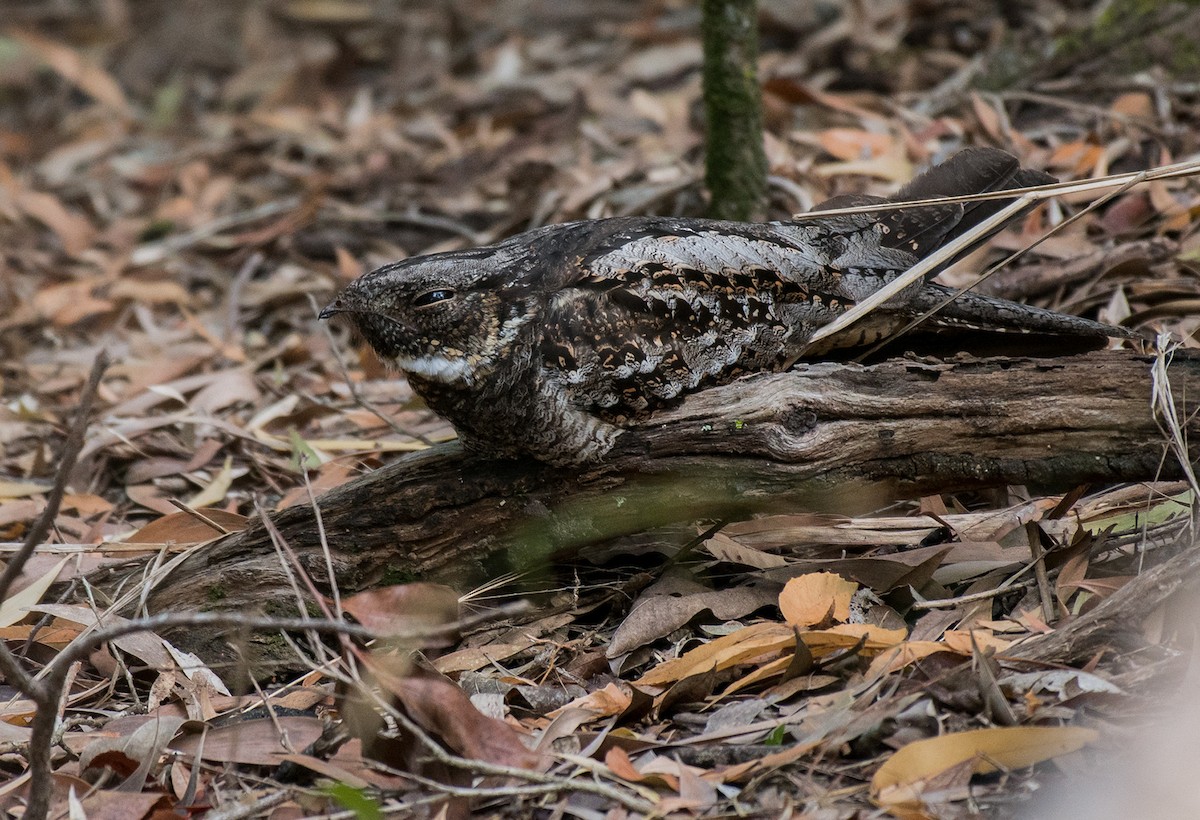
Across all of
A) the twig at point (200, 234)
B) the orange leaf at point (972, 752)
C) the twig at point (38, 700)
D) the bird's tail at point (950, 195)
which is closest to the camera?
the twig at point (38, 700)

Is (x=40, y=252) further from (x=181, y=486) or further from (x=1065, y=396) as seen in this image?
(x=1065, y=396)

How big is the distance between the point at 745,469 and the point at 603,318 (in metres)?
0.59

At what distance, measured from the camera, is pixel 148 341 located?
564cm

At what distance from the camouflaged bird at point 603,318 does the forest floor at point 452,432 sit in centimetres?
47

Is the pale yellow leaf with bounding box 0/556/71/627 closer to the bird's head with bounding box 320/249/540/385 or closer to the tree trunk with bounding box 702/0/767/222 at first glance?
the bird's head with bounding box 320/249/540/385

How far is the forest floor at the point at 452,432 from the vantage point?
2561mm

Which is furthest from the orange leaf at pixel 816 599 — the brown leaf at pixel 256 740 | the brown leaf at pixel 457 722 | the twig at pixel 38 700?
the twig at pixel 38 700

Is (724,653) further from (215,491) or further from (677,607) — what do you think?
(215,491)

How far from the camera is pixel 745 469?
124 inches

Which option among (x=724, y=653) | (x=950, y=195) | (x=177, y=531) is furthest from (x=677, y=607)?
(x=177, y=531)

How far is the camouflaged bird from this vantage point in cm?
321

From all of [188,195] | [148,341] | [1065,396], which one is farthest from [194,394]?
[1065,396]

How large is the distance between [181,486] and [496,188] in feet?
A: 8.90

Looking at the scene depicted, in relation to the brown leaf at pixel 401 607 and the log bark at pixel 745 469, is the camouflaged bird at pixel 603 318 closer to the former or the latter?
the log bark at pixel 745 469
